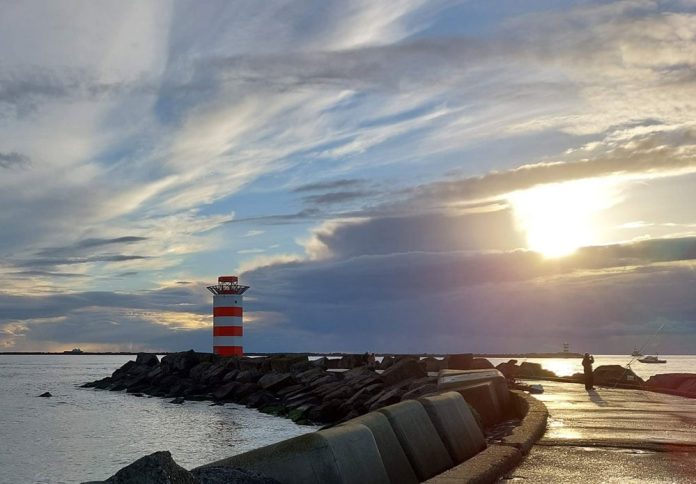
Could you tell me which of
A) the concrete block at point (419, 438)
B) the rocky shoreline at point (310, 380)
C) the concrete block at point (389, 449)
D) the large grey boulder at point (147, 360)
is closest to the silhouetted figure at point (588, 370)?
the rocky shoreline at point (310, 380)

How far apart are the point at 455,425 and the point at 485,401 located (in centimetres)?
450

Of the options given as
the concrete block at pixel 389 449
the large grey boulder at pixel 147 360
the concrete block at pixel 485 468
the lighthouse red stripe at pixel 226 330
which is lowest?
the concrete block at pixel 485 468

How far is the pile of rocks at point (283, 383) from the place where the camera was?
27888 mm

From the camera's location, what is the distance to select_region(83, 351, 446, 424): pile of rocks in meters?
27.9

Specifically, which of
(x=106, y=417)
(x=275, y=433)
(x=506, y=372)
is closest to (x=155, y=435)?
(x=275, y=433)

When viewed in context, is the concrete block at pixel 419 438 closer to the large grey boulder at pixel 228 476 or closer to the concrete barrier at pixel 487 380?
the large grey boulder at pixel 228 476

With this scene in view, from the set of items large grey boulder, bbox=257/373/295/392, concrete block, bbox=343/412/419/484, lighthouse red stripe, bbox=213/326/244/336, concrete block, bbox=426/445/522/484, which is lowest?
large grey boulder, bbox=257/373/295/392

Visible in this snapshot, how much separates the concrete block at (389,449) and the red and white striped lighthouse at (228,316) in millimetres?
43611

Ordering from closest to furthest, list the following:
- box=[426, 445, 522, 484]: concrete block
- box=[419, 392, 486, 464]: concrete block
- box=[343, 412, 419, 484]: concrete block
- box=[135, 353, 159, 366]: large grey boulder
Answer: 1. box=[426, 445, 522, 484]: concrete block
2. box=[343, 412, 419, 484]: concrete block
3. box=[419, 392, 486, 464]: concrete block
4. box=[135, 353, 159, 366]: large grey boulder

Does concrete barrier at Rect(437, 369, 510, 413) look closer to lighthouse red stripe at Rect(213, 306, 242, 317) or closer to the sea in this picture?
the sea

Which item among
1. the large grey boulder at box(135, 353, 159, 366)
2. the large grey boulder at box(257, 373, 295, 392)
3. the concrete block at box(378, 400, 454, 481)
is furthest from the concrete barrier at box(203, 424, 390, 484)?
the large grey boulder at box(135, 353, 159, 366)

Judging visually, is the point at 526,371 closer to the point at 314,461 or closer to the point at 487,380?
the point at 487,380

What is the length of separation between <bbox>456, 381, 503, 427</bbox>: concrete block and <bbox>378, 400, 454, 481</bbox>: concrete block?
4.01 meters

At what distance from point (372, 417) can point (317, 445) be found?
4.17 ft
